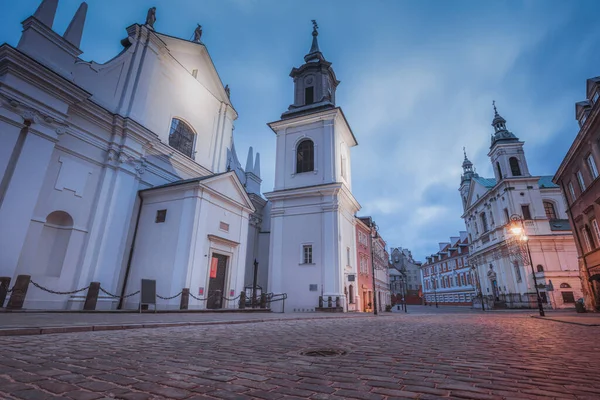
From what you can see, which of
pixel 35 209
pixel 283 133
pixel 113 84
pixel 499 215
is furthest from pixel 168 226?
pixel 499 215

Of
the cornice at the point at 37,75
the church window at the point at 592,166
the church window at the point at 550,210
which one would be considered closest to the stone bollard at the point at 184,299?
the cornice at the point at 37,75

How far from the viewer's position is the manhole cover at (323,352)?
4086 millimetres

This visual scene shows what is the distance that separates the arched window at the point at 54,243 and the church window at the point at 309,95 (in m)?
22.5

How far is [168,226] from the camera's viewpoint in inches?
689

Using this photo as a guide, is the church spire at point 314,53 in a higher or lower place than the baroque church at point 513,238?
higher

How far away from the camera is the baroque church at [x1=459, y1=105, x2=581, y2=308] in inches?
1352

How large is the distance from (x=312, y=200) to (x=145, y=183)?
12598 mm

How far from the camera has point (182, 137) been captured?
2316cm

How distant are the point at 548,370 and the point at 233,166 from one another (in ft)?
102

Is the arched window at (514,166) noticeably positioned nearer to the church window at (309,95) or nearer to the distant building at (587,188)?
the distant building at (587,188)

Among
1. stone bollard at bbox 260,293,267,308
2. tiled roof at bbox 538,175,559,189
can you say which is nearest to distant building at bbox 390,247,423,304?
tiled roof at bbox 538,175,559,189

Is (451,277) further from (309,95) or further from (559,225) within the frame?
(309,95)

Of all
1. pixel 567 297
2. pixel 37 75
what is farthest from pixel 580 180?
pixel 37 75

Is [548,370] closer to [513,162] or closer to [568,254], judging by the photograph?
[568,254]
